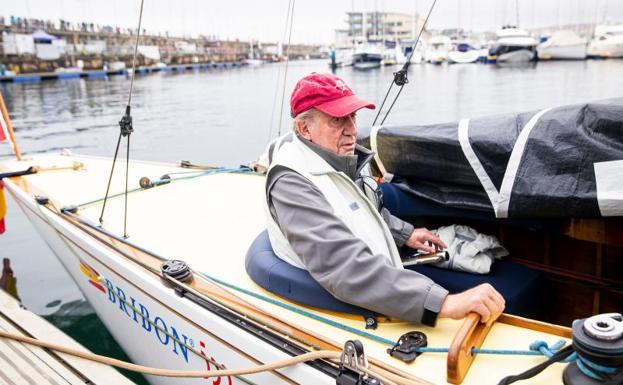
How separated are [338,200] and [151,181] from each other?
3.09 meters

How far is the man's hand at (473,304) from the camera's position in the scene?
1725 mm

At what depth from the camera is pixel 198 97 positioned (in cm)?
2966

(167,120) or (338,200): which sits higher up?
(338,200)

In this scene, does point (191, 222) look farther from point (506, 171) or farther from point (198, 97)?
point (198, 97)

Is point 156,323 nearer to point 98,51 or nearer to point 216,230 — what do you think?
point 216,230

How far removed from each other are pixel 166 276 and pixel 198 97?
2849cm

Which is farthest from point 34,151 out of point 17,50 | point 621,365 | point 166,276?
point 17,50

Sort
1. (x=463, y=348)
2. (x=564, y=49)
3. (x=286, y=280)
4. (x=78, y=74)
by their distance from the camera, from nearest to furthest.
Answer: (x=463, y=348), (x=286, y=280), (x=78, y=74), (x=564, y=49)

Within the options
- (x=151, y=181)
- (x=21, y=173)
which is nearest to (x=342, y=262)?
(x=151, y=181)

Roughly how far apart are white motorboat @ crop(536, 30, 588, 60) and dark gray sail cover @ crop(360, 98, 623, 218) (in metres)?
56.6

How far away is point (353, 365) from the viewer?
1696 mm

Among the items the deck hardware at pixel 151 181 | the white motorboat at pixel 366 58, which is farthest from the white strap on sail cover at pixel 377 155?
the white motorboat at pixel 366 58

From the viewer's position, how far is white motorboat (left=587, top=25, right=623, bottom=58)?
4897cm

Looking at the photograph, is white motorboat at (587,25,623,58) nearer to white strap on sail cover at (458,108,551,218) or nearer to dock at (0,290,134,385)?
white strap on sail cover at (458,108,551,218)
